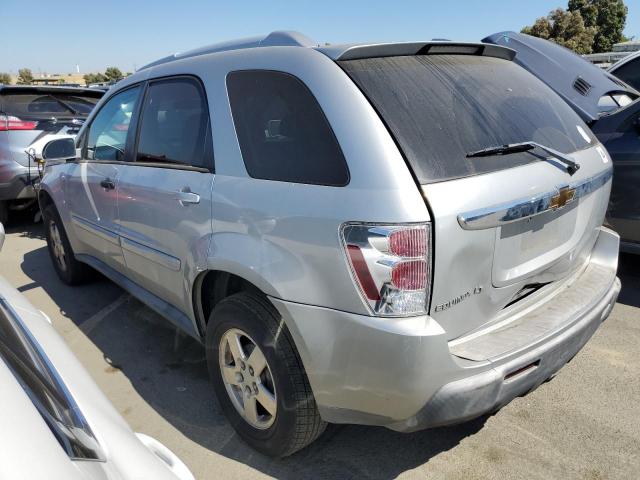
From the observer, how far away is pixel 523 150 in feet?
6.75

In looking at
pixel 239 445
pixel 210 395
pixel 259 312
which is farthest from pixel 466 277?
pixel 210 395

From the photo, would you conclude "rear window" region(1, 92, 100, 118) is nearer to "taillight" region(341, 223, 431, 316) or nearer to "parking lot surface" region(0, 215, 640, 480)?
"parking lot surface" region(0, 215, 640, 480)

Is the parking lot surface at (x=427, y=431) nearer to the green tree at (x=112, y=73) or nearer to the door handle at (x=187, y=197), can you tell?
the door handle at (x=187, y=197)

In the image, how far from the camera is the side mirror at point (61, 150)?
12.9ft

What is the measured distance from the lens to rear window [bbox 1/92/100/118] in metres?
6.20

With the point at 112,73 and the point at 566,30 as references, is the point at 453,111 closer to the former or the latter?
the point at 566,30

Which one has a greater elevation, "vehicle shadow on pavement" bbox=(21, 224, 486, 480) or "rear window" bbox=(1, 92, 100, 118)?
"rear window" bbox=(1, 92, 100, 118)

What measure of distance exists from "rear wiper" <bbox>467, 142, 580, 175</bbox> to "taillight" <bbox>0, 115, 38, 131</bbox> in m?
5.97

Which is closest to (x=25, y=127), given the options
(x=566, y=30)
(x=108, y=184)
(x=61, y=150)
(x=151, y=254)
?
(x=61, y=150)

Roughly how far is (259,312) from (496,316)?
951mm

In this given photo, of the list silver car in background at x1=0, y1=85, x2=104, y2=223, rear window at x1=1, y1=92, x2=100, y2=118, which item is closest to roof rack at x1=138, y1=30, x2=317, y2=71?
silver car in background at x1=0, y1=85, x2=104, y2=223

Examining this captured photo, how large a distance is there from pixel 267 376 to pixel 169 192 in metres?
1.06

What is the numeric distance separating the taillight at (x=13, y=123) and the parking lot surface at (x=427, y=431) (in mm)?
3672

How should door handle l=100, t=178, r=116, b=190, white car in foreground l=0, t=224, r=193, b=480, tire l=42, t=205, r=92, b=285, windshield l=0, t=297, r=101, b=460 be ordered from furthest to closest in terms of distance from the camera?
tire l=42, t=205, r=92, b=285 → door handle l=100, t=178, r=116, b=190 → windshield l=0, t=297, r=101, b=460 → white car in foreground l=0, t=224, r=193, b=480
